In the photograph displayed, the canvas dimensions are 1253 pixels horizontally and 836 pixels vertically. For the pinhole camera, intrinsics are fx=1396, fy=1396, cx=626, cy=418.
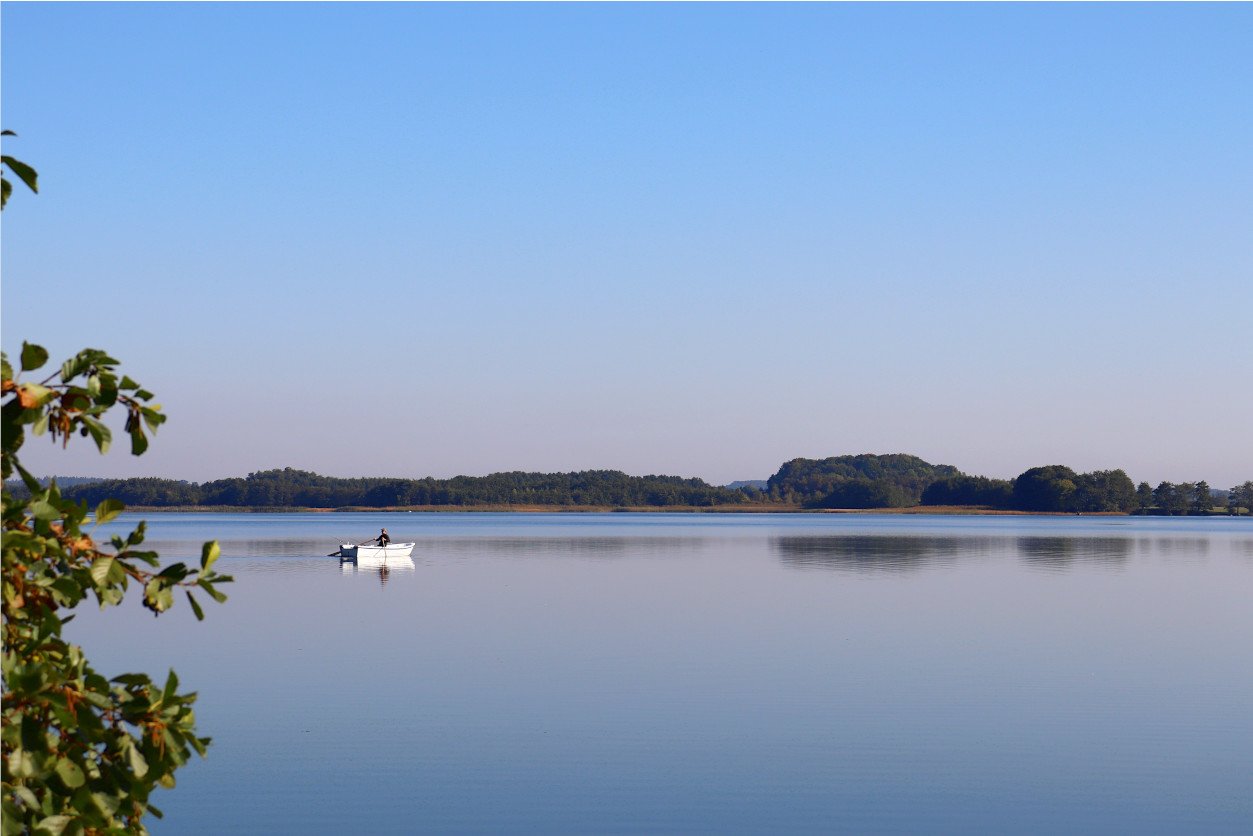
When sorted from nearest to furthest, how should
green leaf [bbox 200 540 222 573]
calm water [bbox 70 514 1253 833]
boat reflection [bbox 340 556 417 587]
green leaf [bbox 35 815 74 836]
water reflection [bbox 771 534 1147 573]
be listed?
green leaf [bbox 35 815 74 836] → green leaf [bbox 200 540 222 573] → calm water [bbox 70 514 1253 833] → boat reflection [bbox 340 556 417 587] → water reflection [bbox 771 534 1147 573]

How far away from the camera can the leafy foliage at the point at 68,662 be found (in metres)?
4.16

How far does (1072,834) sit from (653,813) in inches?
143

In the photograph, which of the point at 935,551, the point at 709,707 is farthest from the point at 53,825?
the point at 935,551

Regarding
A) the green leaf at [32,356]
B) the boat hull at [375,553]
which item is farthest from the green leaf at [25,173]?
the boat hull at [375,553]

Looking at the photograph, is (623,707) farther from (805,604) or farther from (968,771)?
(805,604)

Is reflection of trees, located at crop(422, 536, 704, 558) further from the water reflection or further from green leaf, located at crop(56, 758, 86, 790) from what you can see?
green leaf, located at crop(56, 758, 86, 790)

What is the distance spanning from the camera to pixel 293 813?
12.6 m

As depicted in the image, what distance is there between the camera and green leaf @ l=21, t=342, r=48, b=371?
4.18 metres

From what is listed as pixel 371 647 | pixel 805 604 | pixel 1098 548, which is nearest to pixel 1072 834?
pixel 371 647

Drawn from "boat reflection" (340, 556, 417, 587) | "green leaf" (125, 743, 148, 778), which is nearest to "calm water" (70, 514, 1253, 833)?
"boat reflection" (340, 556, 417, 587)

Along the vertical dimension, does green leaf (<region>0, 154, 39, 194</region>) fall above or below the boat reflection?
above

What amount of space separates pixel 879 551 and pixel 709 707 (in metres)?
44.8

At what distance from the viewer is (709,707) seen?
17.8 metres

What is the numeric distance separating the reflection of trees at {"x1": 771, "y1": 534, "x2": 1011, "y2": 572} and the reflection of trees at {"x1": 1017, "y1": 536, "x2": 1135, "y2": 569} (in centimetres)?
176
